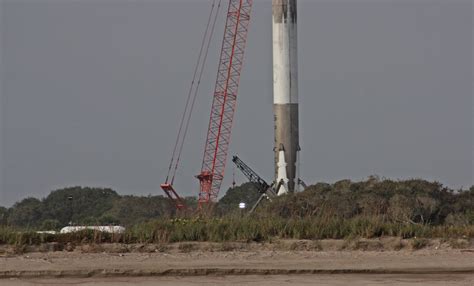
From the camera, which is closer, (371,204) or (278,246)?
(278,246)

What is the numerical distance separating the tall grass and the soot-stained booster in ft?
83.2

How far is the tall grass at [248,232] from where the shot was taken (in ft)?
57.8

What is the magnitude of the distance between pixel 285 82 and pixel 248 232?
1043 inches

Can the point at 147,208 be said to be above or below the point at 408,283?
above

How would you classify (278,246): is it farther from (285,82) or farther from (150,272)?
(285,82)

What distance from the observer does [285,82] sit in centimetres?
4412

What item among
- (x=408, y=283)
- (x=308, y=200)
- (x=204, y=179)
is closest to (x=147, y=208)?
(x=204, y=179)

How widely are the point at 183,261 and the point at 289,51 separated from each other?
2876cm

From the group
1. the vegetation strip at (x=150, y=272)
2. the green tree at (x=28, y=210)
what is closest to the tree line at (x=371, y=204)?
the vegetation strip at (x=150, y=272)

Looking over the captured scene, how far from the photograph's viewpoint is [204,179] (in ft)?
189

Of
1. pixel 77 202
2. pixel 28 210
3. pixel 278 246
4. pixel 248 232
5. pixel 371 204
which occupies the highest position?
pixel 77 202

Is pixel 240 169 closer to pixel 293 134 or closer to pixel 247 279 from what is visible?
pixel 293 134

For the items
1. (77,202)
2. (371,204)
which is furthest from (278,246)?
(77,202)

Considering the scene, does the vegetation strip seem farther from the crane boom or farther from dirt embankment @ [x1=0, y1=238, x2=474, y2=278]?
the crane boom
